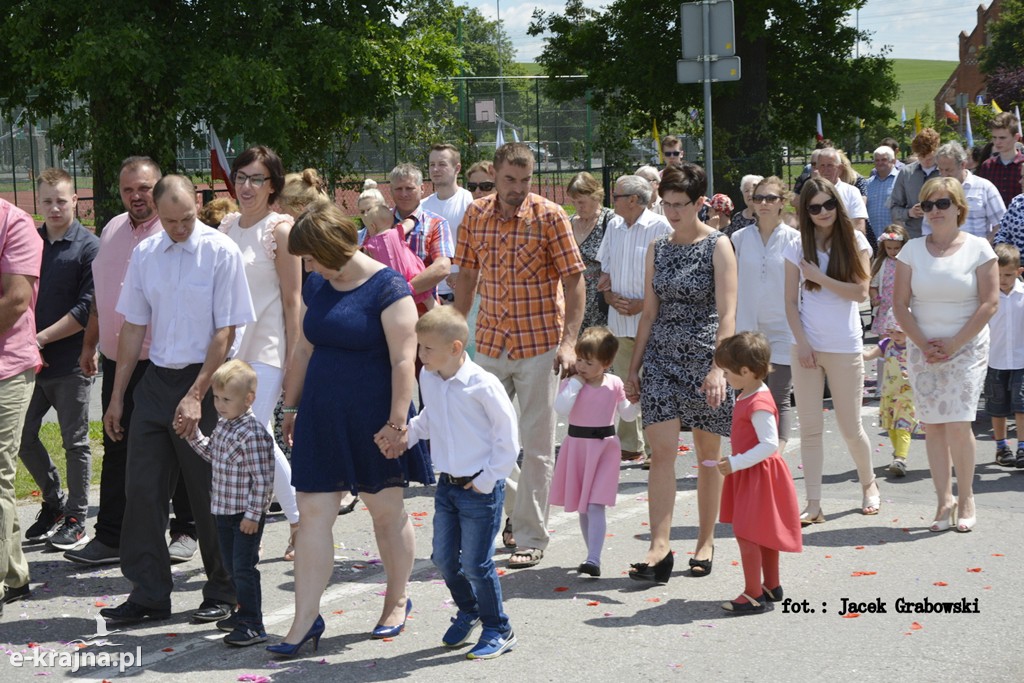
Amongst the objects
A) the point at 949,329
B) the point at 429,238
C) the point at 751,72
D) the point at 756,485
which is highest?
the point at 751,72

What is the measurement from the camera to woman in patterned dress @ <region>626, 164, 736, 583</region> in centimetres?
677

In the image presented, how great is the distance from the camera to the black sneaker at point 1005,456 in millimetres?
9398

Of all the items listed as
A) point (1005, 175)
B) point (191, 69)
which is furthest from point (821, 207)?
point (191, 69)

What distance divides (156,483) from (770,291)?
13.0ft

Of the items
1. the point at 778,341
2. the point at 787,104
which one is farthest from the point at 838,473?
the point at 787,104

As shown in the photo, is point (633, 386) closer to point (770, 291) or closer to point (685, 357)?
point (685, 357)

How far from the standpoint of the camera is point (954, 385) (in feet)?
25.3

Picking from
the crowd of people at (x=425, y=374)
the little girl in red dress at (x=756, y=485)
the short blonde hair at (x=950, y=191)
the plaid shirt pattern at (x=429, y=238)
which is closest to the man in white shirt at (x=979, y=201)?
the crowd of people at (x=425, y=374)

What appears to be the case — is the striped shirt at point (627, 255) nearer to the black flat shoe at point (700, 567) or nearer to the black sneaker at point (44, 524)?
the black flat shoe at point (700, 567)

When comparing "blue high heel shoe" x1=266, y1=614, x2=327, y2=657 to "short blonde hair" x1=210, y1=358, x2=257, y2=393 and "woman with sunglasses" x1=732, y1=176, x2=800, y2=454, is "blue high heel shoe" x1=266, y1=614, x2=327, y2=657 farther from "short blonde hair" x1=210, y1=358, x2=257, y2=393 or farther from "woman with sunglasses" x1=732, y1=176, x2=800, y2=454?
"woman with sunglasses" x1=732, y1=176, x2=800, y2=454

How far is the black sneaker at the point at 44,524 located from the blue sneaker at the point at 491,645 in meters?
3.35

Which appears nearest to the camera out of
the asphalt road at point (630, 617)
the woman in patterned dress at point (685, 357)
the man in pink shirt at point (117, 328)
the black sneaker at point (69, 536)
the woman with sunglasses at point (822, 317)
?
the asphalt road at point (630, 617)

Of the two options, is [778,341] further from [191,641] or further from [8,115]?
[8,115]

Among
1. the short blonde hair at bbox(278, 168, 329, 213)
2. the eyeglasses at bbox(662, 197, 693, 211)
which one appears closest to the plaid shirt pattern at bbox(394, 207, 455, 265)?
the short blonde hair at bbox(278, 168, 329, 213)
